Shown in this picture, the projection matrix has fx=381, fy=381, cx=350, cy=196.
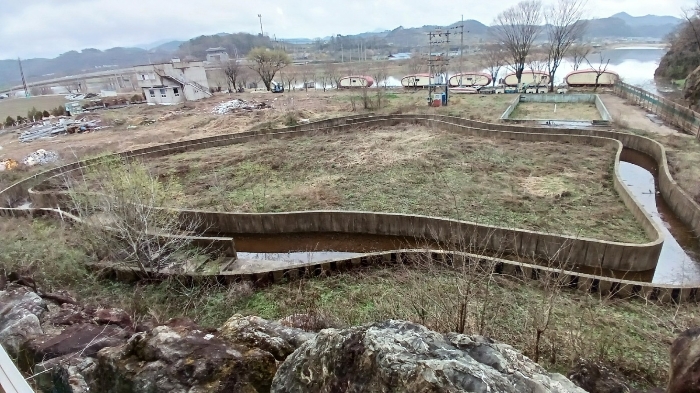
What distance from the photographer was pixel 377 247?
1241 centimetres

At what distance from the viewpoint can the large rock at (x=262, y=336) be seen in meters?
4.43

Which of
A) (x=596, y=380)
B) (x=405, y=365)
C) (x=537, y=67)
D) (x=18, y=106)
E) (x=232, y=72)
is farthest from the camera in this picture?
(x=232, y=72)

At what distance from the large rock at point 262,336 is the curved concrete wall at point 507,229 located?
4.20 meters

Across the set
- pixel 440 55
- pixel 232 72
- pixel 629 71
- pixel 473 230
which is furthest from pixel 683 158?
pixel 629 71

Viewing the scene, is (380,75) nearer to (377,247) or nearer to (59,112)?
(59,112)

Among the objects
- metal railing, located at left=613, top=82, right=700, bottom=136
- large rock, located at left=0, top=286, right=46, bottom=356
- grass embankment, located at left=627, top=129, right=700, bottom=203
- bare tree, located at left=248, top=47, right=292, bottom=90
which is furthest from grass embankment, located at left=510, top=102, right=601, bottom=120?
bare tree, located at left=248, top=47, right=292, bottom=90

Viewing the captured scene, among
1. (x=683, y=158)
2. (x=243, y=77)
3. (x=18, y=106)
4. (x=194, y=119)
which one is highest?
(x=243, y=77)

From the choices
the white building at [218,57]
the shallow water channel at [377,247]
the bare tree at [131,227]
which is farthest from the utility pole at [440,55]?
the white building at [218,57]

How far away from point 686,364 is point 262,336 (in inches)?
164

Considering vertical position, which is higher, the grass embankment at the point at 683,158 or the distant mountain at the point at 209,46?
the distant mountain at the point at 209,46

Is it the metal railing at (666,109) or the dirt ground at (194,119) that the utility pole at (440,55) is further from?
the metal railing at (666,109)

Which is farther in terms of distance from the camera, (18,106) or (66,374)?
(18,106)

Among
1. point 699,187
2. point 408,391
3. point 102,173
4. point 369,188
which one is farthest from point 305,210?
point 699,187

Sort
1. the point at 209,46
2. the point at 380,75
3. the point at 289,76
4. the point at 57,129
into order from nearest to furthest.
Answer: the point at 57,129 < the point at 380,75 < the point at 289,76 < the point at 209,46
